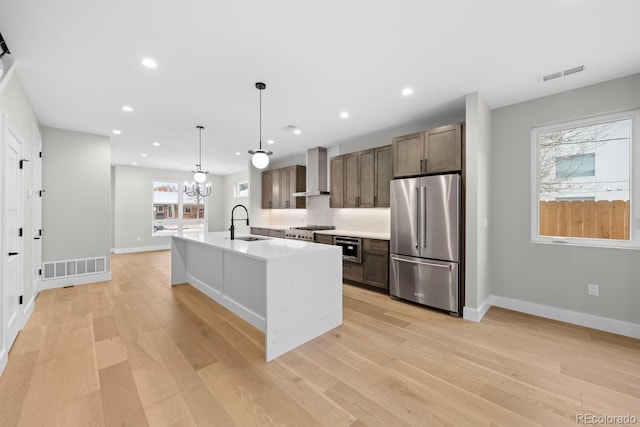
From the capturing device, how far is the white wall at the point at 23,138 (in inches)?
92.8

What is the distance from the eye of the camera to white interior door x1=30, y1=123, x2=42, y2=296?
375 cm

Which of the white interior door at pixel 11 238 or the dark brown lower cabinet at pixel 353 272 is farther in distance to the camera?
the dark brown lower cabinet at pixel 353 272

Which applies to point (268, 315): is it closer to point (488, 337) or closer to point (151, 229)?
point (488, 337)

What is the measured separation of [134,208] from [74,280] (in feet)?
14.0

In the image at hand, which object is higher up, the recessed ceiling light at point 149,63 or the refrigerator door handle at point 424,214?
the recessed ceiling light at point 149,63

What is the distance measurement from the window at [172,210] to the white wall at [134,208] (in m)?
0.19

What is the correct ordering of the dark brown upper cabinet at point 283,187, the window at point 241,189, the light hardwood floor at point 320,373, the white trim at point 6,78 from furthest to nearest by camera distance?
the window at point 241,189 < the dark brown upper cabinet at point 283,187 < the white trim at point 6,78 < the light hardwood floor at point 320,373

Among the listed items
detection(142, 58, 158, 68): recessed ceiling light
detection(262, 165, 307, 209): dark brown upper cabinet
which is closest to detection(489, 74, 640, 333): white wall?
detection(262, 165, 307, 209): dark brown upper cabinet

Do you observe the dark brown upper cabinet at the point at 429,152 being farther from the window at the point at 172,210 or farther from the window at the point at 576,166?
the window at the point at 172,210

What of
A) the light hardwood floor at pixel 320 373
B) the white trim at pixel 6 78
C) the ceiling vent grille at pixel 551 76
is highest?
the ceiling vent grille at pixel 551 76

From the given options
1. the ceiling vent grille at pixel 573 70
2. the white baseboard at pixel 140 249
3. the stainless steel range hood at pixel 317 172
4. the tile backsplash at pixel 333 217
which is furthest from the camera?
the white baseboard at pixel 140 249

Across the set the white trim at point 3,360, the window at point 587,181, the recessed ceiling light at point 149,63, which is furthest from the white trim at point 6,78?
the window at point 587,181

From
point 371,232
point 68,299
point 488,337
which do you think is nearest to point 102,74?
point 68,299

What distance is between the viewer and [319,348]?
252cm
